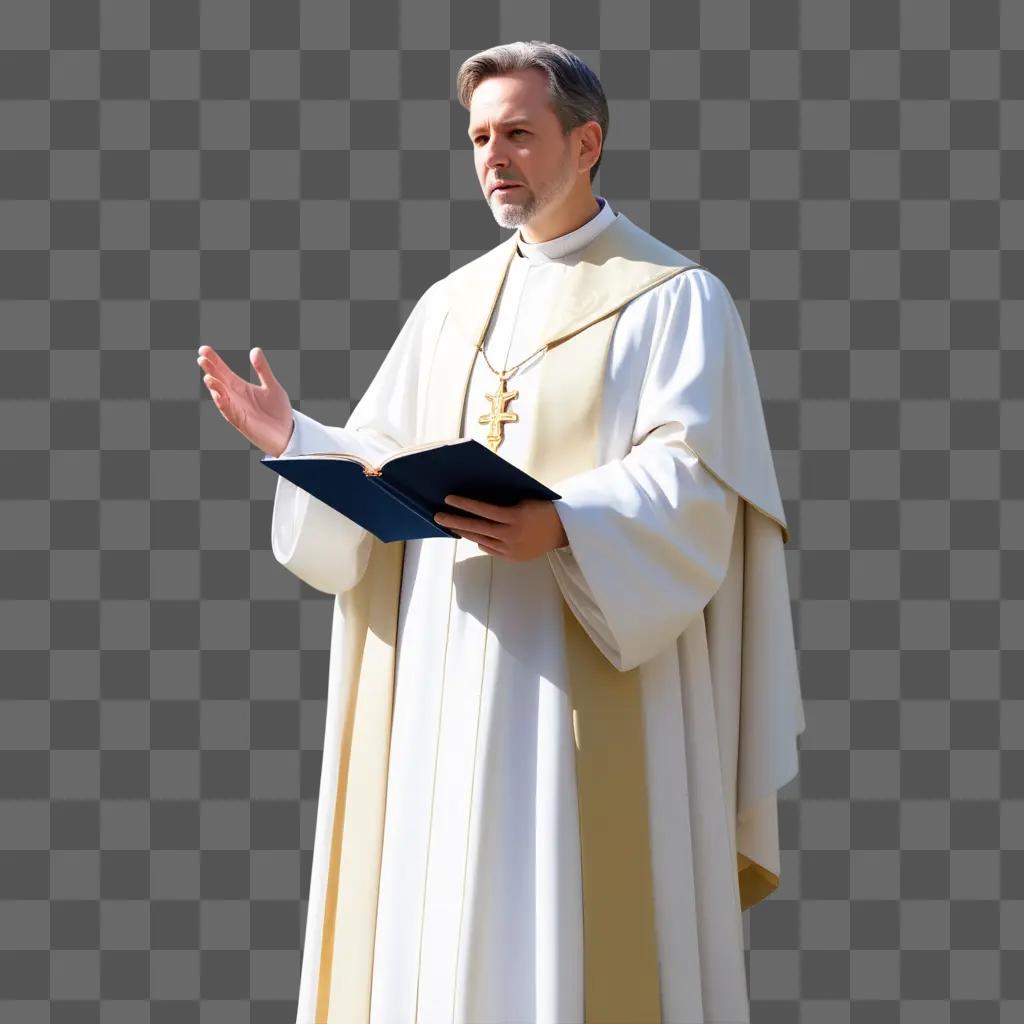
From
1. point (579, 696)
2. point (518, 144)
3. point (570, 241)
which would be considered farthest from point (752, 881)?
point (518, 144)

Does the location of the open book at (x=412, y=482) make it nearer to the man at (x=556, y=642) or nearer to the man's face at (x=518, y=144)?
the man at (x=556, y=642)

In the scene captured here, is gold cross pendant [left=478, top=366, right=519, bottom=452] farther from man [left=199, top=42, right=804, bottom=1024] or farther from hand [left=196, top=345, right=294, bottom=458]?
hand [left=196, top=345, right=294, bottom=458]

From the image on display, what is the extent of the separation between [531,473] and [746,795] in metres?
1.13

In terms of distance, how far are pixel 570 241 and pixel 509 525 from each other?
1.06m

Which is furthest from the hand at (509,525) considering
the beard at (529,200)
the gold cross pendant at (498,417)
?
the beard at (529,200)

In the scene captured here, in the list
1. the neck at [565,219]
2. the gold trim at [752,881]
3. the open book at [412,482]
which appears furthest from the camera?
the gold trim at [752,881]

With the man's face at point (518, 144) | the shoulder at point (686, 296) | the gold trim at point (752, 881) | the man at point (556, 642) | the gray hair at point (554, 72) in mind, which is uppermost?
the gray hair at point (554, 72)

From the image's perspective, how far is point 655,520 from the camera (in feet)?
18.8

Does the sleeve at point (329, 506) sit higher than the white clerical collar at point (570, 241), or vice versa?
the white clerical collar at point (570, 241)

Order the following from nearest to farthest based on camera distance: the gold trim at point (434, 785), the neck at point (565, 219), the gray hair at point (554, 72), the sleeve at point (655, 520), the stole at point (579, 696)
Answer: the sleeve at point (655, 520) → the stole at point (579, 696) → the gold trim at point (434, 785) → the gray hair at point (554, 72) → the neck at point (565, 219)

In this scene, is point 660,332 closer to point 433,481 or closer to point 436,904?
point 433,481

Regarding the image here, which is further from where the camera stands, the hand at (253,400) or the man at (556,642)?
the hand at (253,400)

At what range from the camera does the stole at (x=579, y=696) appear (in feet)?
19.0

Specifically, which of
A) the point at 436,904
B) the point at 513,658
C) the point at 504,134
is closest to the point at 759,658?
the point at 513,658
